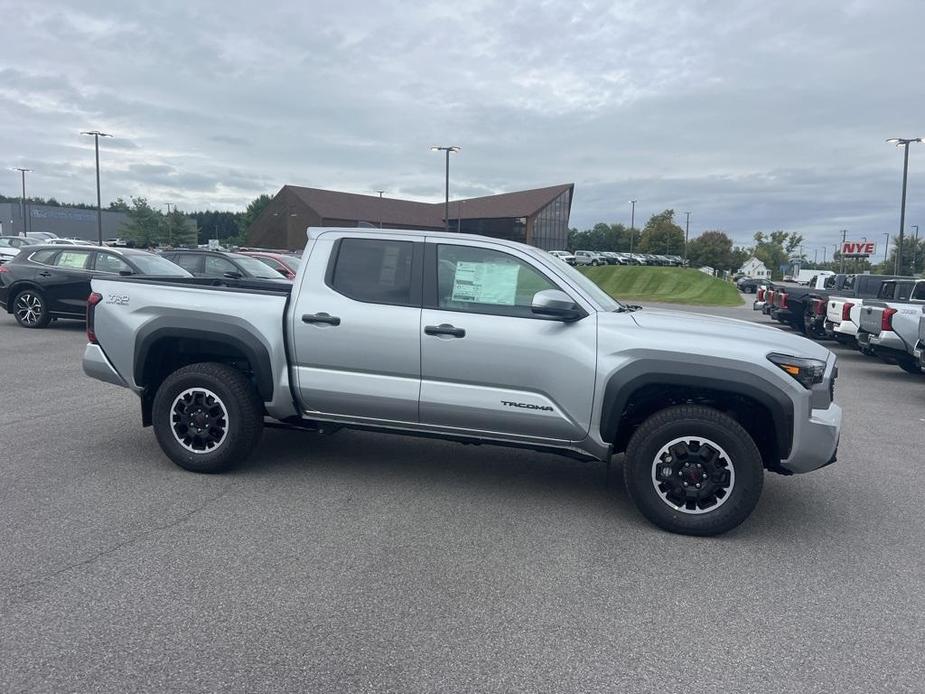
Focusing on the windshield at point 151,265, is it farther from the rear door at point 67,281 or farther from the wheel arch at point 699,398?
the wheel arch at point 699,398

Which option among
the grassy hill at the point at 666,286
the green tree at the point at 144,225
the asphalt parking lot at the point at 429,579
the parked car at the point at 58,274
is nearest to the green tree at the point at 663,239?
the grassy hill at the point at 666,286

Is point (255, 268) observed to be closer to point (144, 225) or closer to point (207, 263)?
point (207, 263)

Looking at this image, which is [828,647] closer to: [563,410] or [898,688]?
[898,688]

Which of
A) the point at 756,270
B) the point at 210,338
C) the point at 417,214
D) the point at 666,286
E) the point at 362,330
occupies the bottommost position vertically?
the point at 666,286

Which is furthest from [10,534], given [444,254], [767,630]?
[767,630]

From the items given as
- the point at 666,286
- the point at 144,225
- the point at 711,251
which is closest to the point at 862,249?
the point at 711,251

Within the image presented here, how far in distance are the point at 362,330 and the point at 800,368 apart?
2892 mm

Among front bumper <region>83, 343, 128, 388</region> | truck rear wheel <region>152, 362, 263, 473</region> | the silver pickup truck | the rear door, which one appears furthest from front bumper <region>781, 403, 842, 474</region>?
the rear door

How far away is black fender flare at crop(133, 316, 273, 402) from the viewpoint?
5465 mm

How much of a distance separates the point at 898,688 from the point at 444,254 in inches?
143

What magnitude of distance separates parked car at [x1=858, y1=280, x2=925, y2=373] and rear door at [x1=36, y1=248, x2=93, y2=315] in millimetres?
13728

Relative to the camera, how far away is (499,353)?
5016 millimetres

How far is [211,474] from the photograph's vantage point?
5.71 metres

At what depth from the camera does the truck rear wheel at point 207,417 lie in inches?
218
